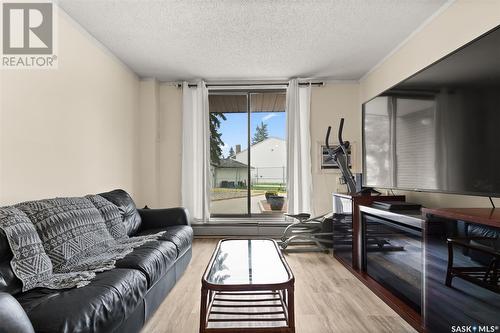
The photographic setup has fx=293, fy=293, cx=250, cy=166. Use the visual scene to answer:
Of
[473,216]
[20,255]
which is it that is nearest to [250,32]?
[473,216]

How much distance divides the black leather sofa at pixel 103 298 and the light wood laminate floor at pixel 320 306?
5.4 inches

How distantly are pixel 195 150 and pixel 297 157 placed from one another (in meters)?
1.66

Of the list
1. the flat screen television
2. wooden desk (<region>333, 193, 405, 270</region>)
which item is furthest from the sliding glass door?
the flat screen television

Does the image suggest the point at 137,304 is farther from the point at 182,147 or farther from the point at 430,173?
the point at 182,147

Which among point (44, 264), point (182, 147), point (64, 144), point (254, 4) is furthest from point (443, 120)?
point (182, 147)

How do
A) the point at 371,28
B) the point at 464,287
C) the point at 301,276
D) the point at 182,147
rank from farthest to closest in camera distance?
the point at 182,147
the point at 371,28
the point at 301,276
the point at 464,287

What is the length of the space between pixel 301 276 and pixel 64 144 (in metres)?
2.64

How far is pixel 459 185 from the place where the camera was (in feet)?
6.03

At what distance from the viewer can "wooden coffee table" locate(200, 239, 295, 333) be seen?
1636 millimetres

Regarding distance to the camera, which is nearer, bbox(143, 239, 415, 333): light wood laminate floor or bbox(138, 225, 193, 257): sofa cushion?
bbox(143, 239, 415, 333): light wood laminate floor

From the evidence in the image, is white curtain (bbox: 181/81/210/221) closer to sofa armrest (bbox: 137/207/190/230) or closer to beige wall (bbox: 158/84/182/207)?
beige wall (bbox: 158/84/182/207)

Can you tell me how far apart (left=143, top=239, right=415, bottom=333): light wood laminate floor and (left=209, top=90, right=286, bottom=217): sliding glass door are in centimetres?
193

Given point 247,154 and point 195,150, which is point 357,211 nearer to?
point 247,154

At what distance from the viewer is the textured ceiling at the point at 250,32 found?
9.04ft
